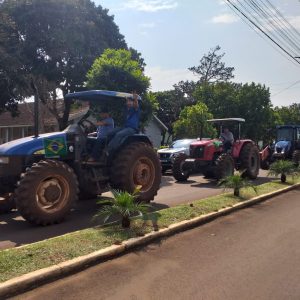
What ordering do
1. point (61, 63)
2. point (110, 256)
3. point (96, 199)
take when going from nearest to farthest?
point (110, 256), point (96, 199), point (61, 63)

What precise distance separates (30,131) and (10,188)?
94.4ft

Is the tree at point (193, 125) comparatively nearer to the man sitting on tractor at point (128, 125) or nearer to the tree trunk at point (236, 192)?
the tree trunk at point (236, 192)

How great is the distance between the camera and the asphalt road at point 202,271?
15.8 feet

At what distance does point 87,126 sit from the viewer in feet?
31.4

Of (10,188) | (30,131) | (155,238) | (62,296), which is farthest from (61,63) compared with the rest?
(62,296)

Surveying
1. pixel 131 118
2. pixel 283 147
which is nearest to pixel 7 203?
pixel 131 118

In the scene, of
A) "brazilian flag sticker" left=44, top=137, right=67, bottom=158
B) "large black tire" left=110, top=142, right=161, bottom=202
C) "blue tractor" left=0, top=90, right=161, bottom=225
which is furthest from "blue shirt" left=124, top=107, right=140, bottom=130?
"brazilian flag sticker" left=44, top=137, right=67, bottom=158

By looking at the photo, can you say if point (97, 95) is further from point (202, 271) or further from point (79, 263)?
point (202, 271)

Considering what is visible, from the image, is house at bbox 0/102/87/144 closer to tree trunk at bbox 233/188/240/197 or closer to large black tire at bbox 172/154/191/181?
large black tire at bbox 172/154/191/181

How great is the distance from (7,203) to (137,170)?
2751 millimetres

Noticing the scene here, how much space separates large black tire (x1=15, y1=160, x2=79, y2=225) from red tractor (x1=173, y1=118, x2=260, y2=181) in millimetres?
7649

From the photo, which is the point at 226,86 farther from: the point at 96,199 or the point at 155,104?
the point at 96,199

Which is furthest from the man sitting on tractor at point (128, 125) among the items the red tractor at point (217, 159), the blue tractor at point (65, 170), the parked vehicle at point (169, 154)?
the parked vehicle at point (169, 154)

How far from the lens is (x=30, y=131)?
35938 mm
